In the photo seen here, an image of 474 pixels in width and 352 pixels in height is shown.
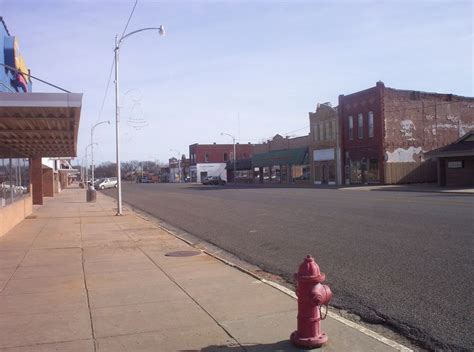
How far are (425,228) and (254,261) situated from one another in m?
5.71

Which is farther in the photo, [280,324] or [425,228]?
[425,228]

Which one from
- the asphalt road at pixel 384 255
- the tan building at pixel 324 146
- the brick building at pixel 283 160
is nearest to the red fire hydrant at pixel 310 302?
the asphalt road at pixel 384 255

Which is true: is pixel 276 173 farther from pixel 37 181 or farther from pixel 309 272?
pixel 309 272

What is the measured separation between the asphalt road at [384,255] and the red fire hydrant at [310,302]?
1.26 metres

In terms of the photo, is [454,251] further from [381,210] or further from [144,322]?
[381,210]

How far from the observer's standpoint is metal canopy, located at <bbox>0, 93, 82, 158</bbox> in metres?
11.4

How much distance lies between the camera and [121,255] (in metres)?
11.8

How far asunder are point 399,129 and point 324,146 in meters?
12.4

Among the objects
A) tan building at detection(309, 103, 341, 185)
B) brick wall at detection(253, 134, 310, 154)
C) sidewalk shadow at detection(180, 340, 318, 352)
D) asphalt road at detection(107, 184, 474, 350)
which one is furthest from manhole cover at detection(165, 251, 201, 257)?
brick wall at detection(253, 134, 310, 154)

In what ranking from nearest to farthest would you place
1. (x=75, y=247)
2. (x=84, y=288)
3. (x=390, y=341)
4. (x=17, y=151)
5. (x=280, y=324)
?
(x=390, y=341)
(x=280, y=324)
(x=84, y=288)
(x=75, y=247)
(x=17, y=151)

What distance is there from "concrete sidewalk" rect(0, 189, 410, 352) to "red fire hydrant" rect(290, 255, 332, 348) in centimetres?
19

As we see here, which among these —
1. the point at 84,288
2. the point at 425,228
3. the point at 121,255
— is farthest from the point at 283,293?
the point at 425,228

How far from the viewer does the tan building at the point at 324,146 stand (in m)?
59.7

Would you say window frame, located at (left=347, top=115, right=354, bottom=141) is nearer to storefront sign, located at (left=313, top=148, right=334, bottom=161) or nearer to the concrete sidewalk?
storefront sign, located at (left=313, top=148, right=334, bottom=161)
